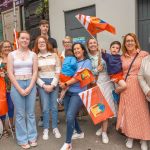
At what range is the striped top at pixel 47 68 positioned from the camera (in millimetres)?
5207

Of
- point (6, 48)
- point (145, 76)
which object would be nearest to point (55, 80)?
point (6, 48)

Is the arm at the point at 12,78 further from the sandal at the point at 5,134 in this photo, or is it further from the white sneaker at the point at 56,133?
the sandal at the point at 5,134

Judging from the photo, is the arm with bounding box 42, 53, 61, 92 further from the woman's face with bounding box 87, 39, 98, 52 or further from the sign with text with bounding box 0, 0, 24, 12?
the sign with text with bounding box 0, 0, 24, 12

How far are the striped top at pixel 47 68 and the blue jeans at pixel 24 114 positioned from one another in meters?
0.31

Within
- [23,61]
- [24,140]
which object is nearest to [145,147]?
[24,140]

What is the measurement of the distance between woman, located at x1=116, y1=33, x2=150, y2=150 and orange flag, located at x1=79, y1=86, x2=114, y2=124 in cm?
30

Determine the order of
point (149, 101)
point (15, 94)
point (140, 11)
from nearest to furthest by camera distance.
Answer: point (149, 101), point (15, 94), point (140, 11)

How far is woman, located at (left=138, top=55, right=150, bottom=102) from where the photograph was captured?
4492mm

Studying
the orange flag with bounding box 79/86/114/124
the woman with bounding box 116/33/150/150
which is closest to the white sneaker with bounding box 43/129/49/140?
the orange flag with bounding box 79/86/114/124

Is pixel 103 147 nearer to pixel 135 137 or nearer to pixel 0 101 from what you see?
pixel 135 137

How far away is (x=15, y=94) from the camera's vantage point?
16.2ft

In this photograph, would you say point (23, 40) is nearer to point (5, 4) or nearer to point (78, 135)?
point (78, 135)

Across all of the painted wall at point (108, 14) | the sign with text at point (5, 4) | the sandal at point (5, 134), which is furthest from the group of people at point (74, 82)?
the sign with text at point (5, 4)

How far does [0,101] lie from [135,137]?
2350mm
